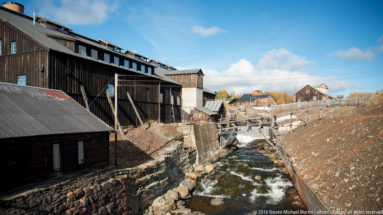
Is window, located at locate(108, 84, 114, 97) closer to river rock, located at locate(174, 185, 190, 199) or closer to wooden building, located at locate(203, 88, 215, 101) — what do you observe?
river rock, located at locate(174, 185, 190, 199)

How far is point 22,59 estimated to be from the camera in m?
17.9

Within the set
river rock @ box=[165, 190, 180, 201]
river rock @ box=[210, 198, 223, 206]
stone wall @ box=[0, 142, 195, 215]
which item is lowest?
river rock @ box=[210, 198, 223, 206]

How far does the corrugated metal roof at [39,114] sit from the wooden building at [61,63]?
12.4 feet

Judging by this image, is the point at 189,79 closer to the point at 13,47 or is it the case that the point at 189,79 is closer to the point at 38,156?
the point at 13,47

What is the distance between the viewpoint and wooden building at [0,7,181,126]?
56.2ft

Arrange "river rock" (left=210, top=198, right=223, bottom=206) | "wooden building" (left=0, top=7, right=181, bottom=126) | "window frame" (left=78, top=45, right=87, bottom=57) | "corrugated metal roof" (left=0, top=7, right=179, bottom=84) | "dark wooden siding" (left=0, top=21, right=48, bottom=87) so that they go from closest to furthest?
1. "river rock" (left=210, top=198, right=223, bottom=206)
2. "dark wooden siding" (left=0, top=21, right=48, bottom=87)
3. "wooden building" (left=0, top=7, right=181, bottom=126)
4. "corrugated metal roof" (left=0, top=7, right=179, bottom=84)
5. "window frame" (left=78, top=45, right=87, bottom=57)

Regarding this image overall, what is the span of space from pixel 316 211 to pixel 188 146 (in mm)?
15663

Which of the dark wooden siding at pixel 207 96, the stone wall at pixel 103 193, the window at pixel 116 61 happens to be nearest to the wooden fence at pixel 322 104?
the dark wooden siding at pixel 207 96

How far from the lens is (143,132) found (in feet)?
74.1

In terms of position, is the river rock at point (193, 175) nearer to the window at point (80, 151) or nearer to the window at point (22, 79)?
the window at point (80, 151)

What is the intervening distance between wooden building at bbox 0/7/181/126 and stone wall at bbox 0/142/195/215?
7.94 m

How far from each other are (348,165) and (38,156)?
1638 centimetres

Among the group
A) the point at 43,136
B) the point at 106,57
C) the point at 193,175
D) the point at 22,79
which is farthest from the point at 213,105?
the point at 43,136

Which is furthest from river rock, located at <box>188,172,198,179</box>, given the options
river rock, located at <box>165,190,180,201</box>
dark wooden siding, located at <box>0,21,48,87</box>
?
dark wooden siding, located at <box>0,21,48,87</box>
